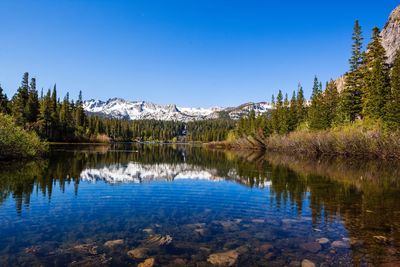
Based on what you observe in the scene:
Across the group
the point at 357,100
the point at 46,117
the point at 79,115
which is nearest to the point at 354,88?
the point at 357,100

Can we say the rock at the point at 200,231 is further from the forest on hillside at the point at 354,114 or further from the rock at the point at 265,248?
the forest on hillside at the point at 354,114

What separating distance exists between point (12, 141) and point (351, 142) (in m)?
46.9

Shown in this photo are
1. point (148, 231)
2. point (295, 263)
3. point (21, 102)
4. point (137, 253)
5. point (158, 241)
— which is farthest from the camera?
point (21, 102)

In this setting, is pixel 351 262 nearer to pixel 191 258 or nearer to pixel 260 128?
pixel 191 258

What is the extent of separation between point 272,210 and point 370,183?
12266 millimetres

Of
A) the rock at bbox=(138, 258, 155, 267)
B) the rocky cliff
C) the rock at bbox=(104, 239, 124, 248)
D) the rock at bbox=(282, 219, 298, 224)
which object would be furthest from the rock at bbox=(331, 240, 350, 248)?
the rocky cliff

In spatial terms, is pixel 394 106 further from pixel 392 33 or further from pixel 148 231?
pixel 392 33

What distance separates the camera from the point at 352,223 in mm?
11227

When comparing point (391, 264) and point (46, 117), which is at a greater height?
point (46, 117)

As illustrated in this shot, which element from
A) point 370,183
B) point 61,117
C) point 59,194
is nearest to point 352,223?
point 370,183

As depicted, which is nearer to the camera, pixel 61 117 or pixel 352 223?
pixel 352 223

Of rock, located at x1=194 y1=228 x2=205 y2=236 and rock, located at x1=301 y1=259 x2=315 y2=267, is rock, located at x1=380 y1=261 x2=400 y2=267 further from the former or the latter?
rock, located at x1=194 y1=228 x2=205 y2=236

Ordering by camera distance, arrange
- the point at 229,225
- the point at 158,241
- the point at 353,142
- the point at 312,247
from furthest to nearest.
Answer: the point at 353,142
the point at 229,225
the point at 158,241
the point at 312,247

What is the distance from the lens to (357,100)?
201 ft
